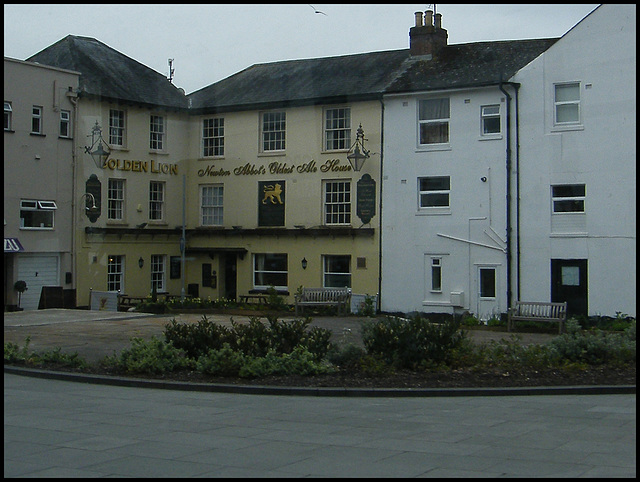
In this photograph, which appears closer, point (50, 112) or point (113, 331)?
point (113, 331)

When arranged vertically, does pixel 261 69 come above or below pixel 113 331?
above

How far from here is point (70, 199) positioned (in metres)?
33.6

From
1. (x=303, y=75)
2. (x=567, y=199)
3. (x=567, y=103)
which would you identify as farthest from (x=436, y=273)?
(x=303, y=75)

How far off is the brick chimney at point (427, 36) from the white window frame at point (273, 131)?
5791 millimetres

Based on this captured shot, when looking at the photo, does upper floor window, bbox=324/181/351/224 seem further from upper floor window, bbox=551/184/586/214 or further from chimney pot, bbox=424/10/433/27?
upper floor window, bbox=551/184/586/214

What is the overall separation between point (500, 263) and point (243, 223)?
1122 centimetres

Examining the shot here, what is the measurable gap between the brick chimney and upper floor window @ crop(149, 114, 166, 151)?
10.5 metres

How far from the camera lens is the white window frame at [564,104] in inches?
1190

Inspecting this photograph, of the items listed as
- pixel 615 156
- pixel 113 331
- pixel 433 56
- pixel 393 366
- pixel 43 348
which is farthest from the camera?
pixel 433 56

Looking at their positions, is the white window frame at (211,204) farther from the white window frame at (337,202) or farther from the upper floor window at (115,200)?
the white window frame at (337,202)

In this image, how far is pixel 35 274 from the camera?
3269 cm

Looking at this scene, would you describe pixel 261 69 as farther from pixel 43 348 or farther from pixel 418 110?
pixel 43 348

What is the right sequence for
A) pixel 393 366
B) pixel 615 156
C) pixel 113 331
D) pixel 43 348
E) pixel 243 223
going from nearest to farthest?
pixel 393 366 → pixel 43 348 → pixel 113 331 → pixel 615 156 → pixel 243 223

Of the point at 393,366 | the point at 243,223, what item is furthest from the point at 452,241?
the point at 393,366
